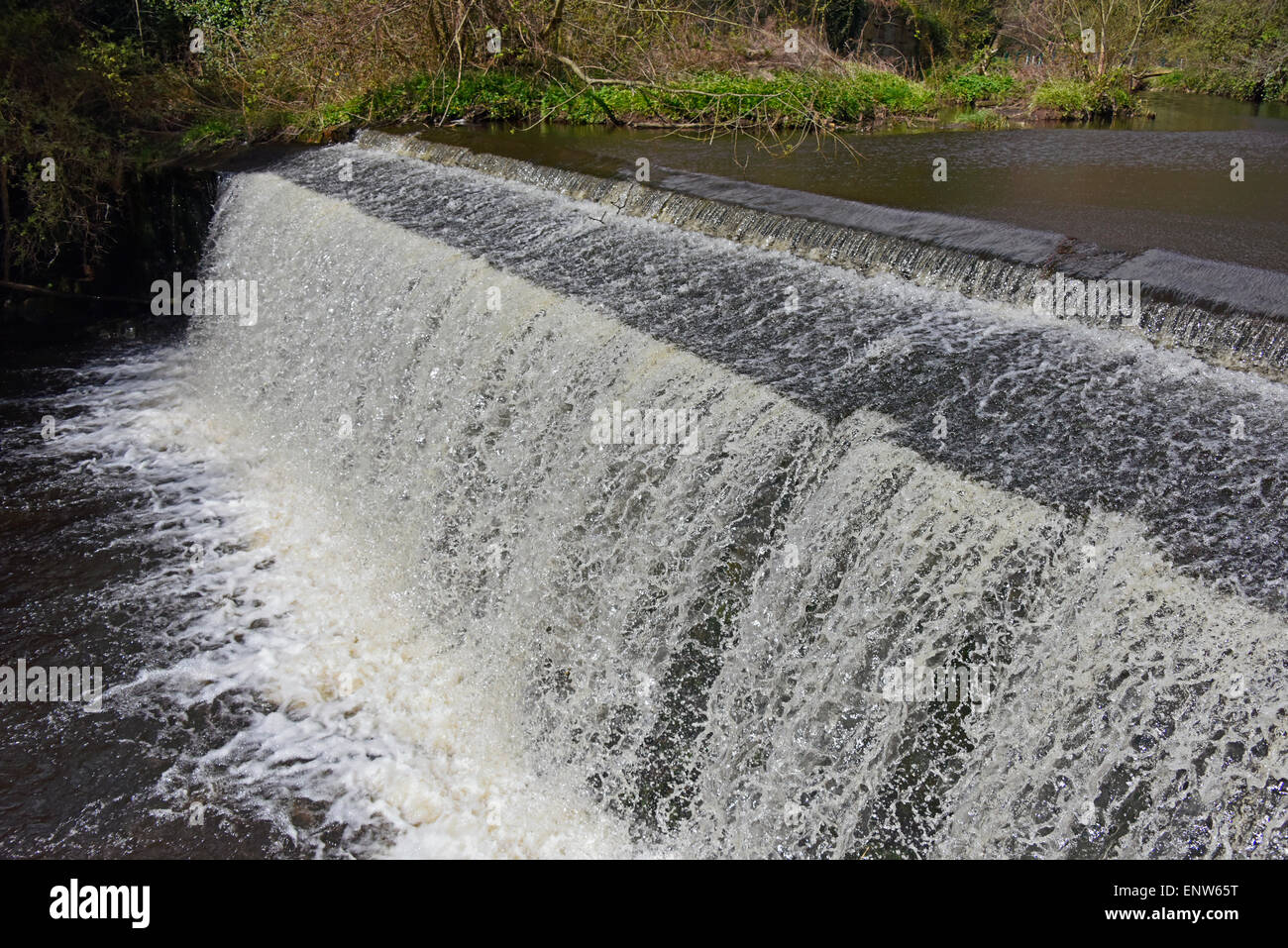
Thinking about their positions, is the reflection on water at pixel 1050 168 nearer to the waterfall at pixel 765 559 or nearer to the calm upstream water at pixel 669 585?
the waterfall at pixel 765 559

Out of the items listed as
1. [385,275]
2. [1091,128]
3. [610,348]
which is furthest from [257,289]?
[1091,128]

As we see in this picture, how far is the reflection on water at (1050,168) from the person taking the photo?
16.8 feet

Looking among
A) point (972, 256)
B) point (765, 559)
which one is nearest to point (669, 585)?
point (765, 559)

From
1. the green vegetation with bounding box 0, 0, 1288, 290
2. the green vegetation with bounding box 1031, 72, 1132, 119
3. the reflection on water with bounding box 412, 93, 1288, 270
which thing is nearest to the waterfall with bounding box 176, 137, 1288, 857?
the reflection on water with bounding box 412, 93, 1288, 270

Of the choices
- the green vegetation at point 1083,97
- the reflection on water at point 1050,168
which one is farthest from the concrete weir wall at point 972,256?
the green vegetation at point 1083,97

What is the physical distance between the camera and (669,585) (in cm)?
355

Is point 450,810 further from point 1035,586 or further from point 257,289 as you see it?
point 257,289

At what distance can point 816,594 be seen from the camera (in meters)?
3.16

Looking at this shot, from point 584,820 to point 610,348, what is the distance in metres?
2.00

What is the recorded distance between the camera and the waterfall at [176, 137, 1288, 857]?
2537 mm

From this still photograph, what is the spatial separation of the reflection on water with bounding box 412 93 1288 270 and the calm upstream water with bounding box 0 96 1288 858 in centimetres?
121

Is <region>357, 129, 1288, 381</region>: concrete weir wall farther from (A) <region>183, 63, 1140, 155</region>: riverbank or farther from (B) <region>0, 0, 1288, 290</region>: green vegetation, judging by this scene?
(A) <region>183, 63, 1140, 155</region>: riverbank

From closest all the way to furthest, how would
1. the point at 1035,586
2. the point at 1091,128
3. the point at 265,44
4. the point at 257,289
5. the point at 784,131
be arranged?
the point at 1035,586, the point at 257,289, the point at 784,131, the point at 1091,128, the point at 265,44
